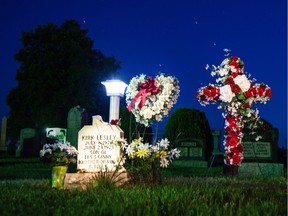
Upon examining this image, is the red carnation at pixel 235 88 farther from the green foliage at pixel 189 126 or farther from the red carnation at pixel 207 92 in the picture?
the green foliage at pixel 189 126

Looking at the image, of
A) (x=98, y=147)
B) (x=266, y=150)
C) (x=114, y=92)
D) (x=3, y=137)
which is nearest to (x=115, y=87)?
(x=114, y=92)

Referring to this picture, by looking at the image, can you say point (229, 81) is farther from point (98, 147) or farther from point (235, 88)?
point (98, 147)

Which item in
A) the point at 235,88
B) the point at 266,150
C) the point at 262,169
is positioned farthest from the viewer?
the point at 266,150

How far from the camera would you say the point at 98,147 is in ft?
35.4

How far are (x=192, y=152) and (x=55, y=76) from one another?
1758cm

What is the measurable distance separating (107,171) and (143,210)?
4.47 meters

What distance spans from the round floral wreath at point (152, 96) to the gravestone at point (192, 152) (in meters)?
13.6

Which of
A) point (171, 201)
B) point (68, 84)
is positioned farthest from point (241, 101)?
point (68, 84)

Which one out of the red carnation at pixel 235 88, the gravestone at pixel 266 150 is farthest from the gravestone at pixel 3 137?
the red carnation at pixel 235 88

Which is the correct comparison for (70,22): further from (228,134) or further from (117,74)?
(228,134)

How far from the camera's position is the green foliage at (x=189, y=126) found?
82.7ft

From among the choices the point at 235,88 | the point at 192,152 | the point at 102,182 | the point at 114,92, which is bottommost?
the point at 102,182

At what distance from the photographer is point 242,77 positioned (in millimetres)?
10984

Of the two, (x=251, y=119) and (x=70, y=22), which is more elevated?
(x=70, y=22)
